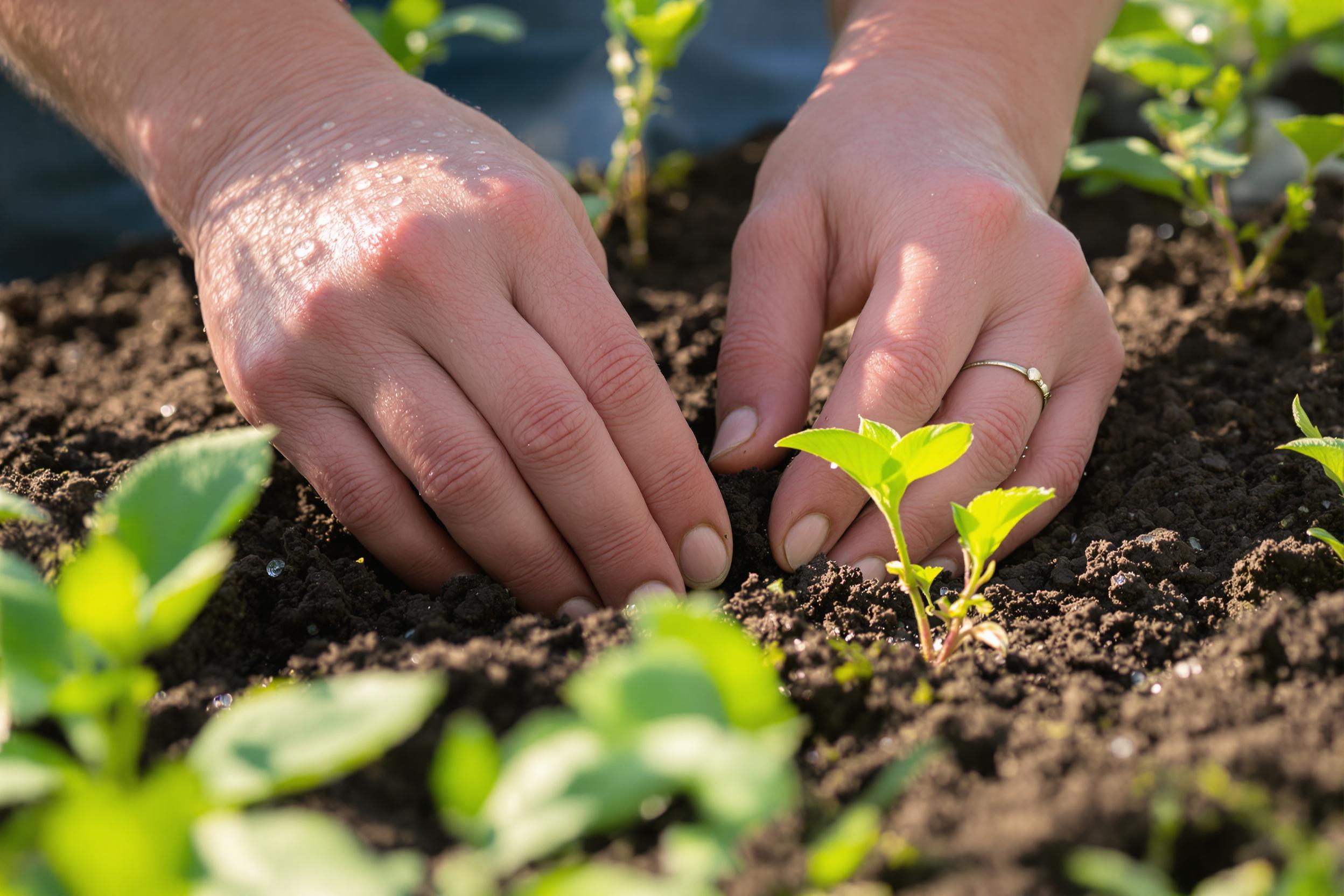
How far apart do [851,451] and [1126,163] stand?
3.97ft

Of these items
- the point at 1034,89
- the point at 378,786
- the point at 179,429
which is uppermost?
the point at 1034,89

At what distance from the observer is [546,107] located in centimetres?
287

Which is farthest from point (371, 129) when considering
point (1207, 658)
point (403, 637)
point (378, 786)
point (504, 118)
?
point (504, 118)

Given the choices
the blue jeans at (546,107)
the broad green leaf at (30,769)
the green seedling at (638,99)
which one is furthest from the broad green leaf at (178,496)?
the blue jeans at (546,107)

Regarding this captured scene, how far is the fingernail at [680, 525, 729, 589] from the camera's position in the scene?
3.79 feet

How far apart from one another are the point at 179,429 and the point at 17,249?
1.46 meters

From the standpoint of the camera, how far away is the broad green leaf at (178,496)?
0.60m

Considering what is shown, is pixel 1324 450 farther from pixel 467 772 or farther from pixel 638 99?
pixel 638 99

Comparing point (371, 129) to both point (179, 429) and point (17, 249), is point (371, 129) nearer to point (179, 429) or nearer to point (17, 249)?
point (179, 429)

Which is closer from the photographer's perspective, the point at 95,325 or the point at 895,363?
the point at 895,363

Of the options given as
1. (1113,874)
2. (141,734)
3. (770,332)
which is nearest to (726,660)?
(1113,874)

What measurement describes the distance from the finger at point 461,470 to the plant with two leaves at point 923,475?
40 centimetres

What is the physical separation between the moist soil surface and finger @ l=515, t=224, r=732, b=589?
0.09 meters

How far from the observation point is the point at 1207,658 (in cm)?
84
